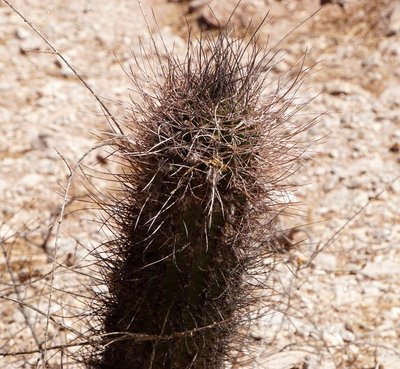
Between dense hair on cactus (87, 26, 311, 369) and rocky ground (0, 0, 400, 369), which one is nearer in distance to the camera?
dense hair on cactus (87, 26, 311, 369)

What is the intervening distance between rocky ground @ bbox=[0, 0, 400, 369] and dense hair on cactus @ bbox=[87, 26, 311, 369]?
0.92ft

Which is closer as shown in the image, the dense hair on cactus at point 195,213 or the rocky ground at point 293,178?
the dense hair on cactus at point 195,213

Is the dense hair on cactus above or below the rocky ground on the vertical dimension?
below

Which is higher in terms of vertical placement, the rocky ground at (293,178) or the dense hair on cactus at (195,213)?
the rocky ground at (293,178)

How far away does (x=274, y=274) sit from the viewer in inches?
136

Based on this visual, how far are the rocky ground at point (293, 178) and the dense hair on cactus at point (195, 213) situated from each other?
28 cm

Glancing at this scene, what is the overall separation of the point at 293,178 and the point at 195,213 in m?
2.26

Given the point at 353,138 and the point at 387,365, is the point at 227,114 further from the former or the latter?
the point at 353,138

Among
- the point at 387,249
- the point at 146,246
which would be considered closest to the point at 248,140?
the point at 146,246

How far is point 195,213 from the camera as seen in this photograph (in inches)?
77.6

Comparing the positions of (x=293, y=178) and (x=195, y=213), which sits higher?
(x=293, y=178)

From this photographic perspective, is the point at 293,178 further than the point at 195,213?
Yes

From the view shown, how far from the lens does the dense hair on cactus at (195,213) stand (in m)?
1.96

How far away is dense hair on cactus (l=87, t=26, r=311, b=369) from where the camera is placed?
1959 millimetres
